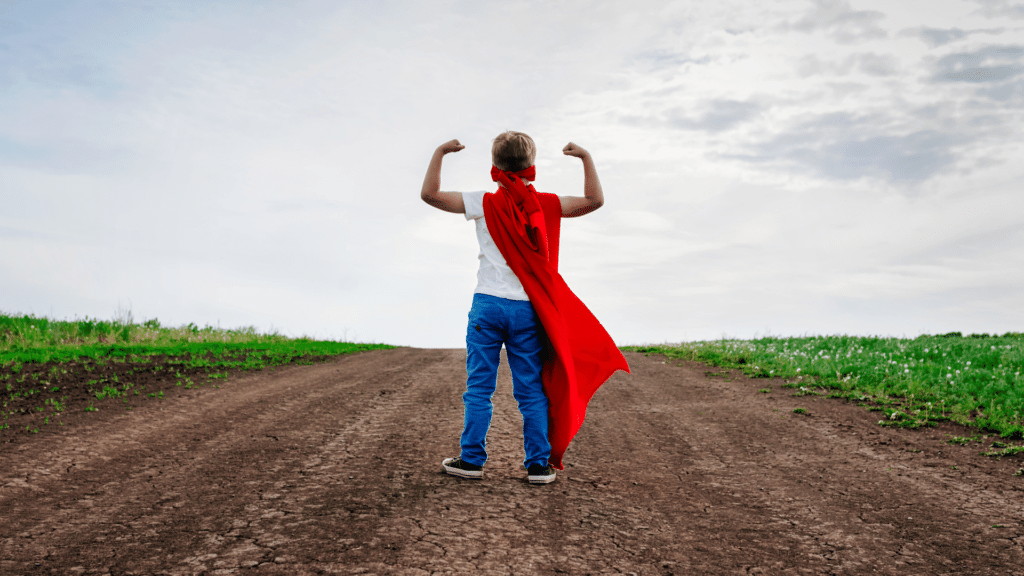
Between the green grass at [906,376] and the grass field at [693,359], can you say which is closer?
the green grass at [906,376]

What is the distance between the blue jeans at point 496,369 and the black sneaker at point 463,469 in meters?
0.05

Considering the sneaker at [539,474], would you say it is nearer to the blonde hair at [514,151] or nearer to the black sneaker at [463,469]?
the black sneaker at [463,469]

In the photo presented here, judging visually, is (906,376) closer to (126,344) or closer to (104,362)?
(104,362)

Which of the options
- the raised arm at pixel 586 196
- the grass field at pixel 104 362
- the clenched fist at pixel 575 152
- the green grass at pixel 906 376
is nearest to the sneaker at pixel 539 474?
the raised arm at pixel 586 196

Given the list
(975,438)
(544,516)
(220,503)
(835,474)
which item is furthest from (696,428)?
(220,503)

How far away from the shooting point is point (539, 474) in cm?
412

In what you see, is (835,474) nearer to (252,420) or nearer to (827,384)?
(827,384)

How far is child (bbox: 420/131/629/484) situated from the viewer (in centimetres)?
407

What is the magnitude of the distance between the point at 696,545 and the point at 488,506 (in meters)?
1.25

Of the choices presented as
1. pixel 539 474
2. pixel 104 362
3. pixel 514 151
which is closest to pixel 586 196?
pixel 514 151

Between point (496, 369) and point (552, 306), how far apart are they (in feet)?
1.99

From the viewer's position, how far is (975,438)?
19.7ft

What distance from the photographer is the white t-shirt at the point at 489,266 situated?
4.08m

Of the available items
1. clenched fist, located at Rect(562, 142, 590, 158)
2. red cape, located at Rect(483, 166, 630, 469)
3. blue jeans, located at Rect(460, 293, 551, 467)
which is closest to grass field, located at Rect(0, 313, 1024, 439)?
red cape, located at Rect(483, 166, 630, 469)
